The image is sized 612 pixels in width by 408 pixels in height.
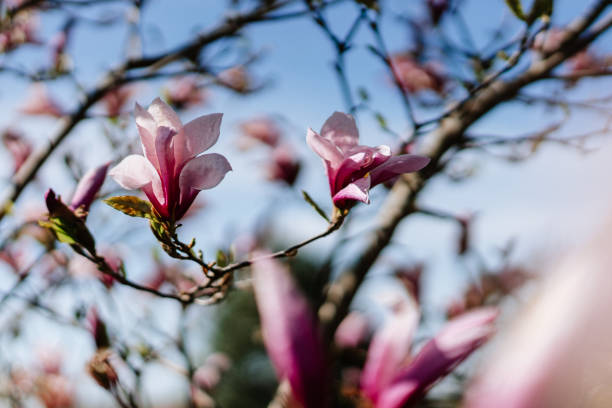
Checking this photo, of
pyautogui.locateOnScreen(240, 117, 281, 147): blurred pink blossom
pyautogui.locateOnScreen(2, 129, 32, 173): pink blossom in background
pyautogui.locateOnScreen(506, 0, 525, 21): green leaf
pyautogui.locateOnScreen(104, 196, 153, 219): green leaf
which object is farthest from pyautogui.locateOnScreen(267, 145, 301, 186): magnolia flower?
pyautogui.locateOnScreen(104, 196, 153, 219): green leaf

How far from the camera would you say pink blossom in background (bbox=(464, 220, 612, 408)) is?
0.87 ft

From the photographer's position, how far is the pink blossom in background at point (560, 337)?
0.26m

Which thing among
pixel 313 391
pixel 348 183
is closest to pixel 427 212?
pixel 348 183

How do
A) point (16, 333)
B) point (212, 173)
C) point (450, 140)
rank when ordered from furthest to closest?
point (16, 333) < point (450, 140) < point (212, 173)

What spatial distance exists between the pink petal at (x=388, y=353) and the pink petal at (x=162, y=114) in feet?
1.41

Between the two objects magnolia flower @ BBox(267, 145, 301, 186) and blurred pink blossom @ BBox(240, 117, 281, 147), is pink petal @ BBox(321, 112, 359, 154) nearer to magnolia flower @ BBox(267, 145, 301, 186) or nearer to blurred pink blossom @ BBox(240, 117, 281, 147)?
magnolia flower @ BBox(267, 145, 301, 186)

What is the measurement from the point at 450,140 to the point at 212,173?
765mm

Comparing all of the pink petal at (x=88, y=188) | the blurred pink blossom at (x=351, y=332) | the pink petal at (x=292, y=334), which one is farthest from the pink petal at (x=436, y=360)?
the blurred pink blossom at (x=351, y=332)

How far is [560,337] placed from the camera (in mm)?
282

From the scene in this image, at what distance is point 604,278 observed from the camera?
26 centimetres

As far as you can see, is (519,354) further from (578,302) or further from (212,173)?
(212,173)

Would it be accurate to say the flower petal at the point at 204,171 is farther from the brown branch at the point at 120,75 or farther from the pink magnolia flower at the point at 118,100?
the pink magnolia flower at the point at 118,100

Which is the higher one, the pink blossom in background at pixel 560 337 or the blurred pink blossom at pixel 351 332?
the pink blossom in background at pixel 560 337

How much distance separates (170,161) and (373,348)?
414 millimetres
